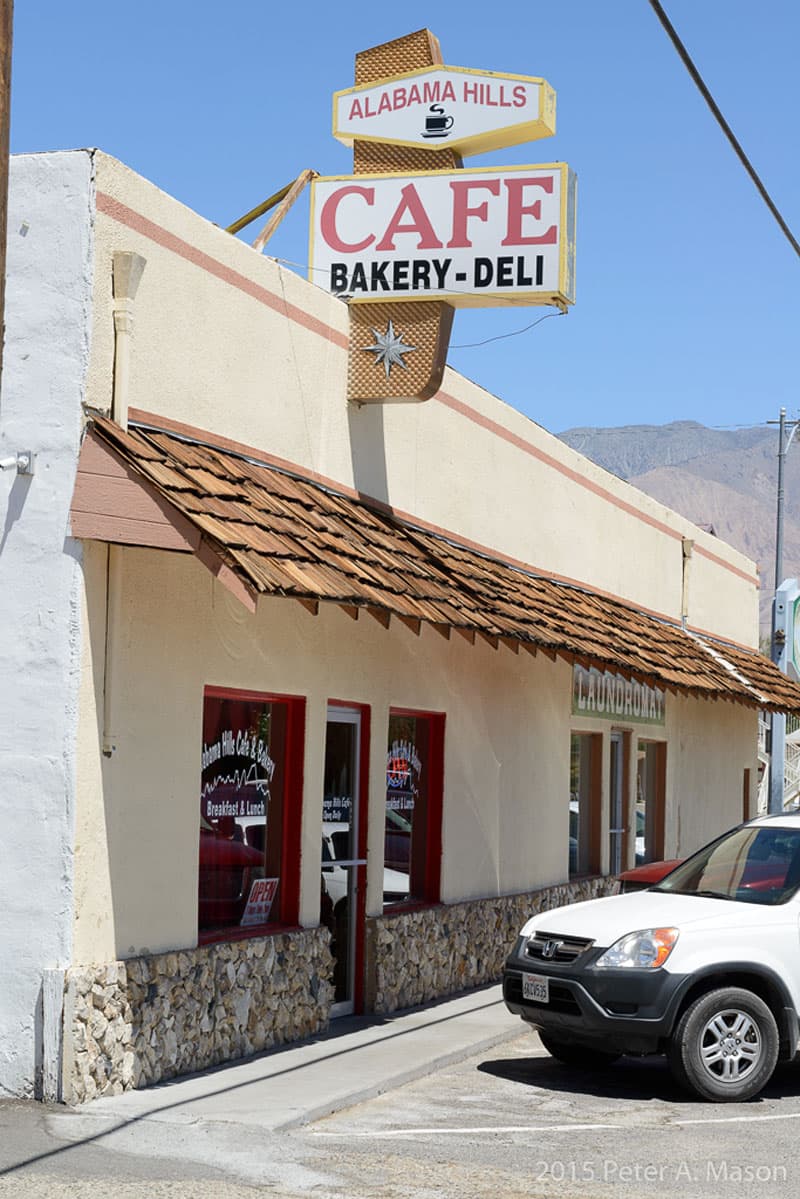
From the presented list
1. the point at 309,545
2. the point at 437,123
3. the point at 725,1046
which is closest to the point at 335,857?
the point at 309,545

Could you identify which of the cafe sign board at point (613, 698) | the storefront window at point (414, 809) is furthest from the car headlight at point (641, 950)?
the cafe sign board at point (613, 698)

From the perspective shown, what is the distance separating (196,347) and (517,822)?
7.12 m

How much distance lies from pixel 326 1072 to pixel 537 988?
1403mm

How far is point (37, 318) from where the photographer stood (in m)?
9.23

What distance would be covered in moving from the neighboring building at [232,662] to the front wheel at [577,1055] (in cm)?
176

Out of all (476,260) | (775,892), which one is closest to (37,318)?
(476,260)

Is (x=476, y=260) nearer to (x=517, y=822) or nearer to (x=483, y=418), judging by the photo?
(x=483, y=418)

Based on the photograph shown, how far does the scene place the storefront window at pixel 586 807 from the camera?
18.8 meters

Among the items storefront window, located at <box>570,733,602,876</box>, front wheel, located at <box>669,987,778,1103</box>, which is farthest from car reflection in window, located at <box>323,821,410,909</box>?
storefront window, located at <box>570,733,602,876</box>

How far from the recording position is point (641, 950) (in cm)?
974

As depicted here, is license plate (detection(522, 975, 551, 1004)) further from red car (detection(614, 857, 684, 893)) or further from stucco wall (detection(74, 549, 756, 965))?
red car (detection(614, 857, 684, 893))

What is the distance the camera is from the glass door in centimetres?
1223

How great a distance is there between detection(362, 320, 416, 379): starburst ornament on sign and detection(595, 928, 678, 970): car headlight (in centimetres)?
502

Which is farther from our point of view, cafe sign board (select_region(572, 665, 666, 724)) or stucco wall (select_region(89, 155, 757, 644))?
cafe sign board (select_region(572, 665, 666, 724))
